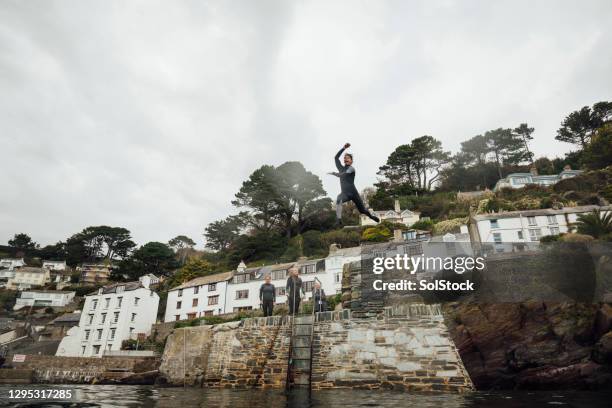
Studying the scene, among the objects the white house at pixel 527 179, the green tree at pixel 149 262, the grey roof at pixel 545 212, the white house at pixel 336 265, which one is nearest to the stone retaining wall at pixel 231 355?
the white house at pixel 336 265

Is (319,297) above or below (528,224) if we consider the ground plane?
below

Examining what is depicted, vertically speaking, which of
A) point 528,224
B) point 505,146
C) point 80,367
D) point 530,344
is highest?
point 505,146

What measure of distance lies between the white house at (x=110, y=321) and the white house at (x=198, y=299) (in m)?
2.82

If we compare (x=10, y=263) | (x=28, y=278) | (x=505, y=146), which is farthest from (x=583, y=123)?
(x=10, y=263)

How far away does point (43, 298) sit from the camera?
66.2m

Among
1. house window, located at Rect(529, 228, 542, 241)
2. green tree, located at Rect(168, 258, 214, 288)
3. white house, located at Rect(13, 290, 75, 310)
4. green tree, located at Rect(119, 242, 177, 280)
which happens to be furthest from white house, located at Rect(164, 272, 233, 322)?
white house, located at Rect(13, 290, 75, 310)

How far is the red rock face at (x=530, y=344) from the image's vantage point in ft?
42.4

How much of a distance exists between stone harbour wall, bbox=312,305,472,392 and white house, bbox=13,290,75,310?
247ft

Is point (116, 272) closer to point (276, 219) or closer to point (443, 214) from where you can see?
point (276, 219)

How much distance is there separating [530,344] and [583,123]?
72462 millimetres

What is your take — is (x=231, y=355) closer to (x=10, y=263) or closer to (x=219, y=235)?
(x=219, y=235)

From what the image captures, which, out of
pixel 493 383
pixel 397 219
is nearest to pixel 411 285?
pixel 493 383

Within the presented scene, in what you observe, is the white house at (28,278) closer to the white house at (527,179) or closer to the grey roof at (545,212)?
the grey roof at (545,212)

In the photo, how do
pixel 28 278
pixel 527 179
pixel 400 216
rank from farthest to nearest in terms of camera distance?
1. pixel 28 278
2. pixel 527 179
3. pixel 400 216
